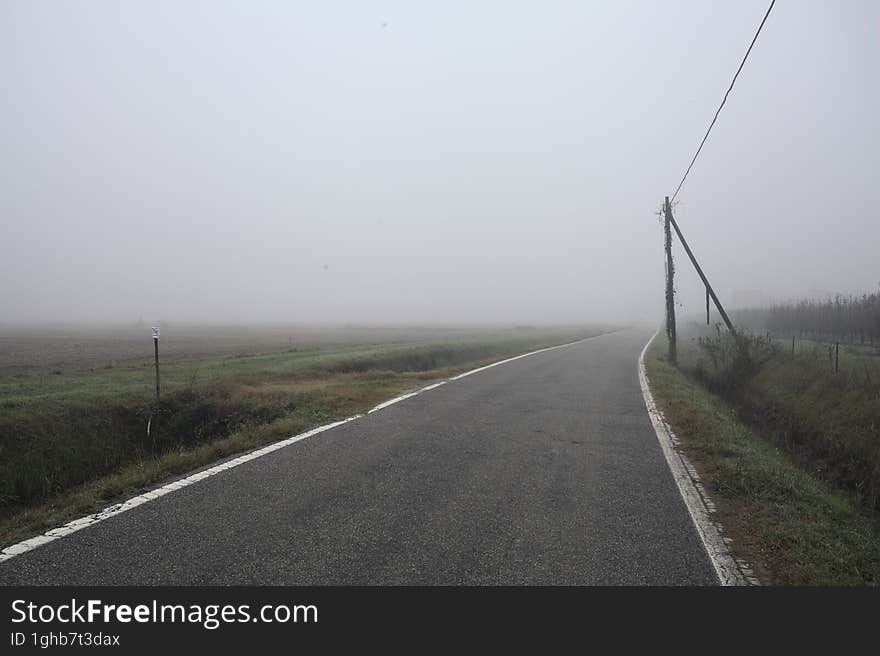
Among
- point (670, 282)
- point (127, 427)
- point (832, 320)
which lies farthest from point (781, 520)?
point (832, 320)

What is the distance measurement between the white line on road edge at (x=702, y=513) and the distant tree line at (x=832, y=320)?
2509 cm

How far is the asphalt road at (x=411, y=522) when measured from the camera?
3104mm

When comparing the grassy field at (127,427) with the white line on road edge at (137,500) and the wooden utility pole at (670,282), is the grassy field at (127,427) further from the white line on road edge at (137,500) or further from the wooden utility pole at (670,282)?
the wooden utility pole at (670,282)

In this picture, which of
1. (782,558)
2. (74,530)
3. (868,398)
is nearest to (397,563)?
(74,530)

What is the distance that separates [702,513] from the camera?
431 cm

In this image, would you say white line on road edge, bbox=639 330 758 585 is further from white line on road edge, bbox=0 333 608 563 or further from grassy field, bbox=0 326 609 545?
grassy field, bbox=0 326 609 545

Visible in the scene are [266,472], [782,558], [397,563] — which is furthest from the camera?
[266,472]

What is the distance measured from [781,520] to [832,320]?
3659cm

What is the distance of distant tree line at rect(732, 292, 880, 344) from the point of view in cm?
2602

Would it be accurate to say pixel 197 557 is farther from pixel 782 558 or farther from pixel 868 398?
pixel 868 398

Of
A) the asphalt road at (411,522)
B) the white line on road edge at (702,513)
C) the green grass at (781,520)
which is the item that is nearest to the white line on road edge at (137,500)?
the asphalt road at (411,522)

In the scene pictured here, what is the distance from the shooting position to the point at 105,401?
9602 mm

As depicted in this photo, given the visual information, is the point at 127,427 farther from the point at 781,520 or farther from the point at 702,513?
the point at 781,520
